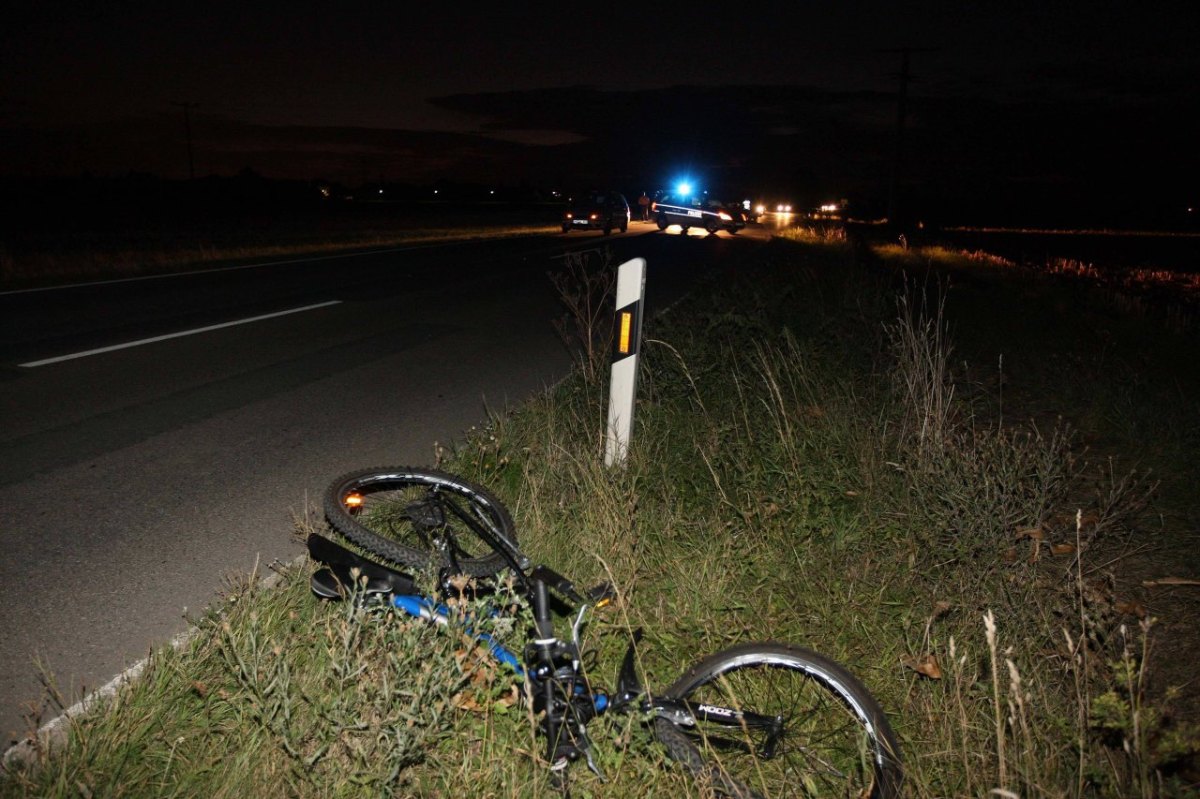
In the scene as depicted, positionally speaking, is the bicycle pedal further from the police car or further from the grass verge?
the police car

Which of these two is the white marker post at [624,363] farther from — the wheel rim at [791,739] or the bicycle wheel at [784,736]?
the bicycle wheel at [784,736]

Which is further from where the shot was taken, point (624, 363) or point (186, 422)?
point (186, 422)

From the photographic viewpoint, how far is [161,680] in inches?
118

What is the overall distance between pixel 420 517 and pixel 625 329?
81.6 inches

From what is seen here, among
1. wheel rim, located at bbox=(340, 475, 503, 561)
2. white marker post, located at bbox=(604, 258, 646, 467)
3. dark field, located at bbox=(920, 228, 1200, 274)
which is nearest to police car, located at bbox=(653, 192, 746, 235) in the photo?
dark field, located at bbox=(920, 228, 1200, 274)

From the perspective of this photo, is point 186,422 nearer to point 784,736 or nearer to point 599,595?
point 599,595

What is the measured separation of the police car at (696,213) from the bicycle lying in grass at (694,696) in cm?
3761

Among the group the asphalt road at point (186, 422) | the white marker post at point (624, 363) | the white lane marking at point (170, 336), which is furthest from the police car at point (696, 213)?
the white marker post at point (624, 363)

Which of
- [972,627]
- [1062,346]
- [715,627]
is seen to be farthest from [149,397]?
[1062,346]

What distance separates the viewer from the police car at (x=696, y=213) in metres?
40.3

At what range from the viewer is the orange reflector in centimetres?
509

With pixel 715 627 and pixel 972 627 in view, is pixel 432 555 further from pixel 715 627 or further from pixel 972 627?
pixel 972 627

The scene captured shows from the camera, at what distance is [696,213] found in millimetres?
40469

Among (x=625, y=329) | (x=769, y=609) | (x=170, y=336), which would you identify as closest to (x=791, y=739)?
(x=769, y=609)
